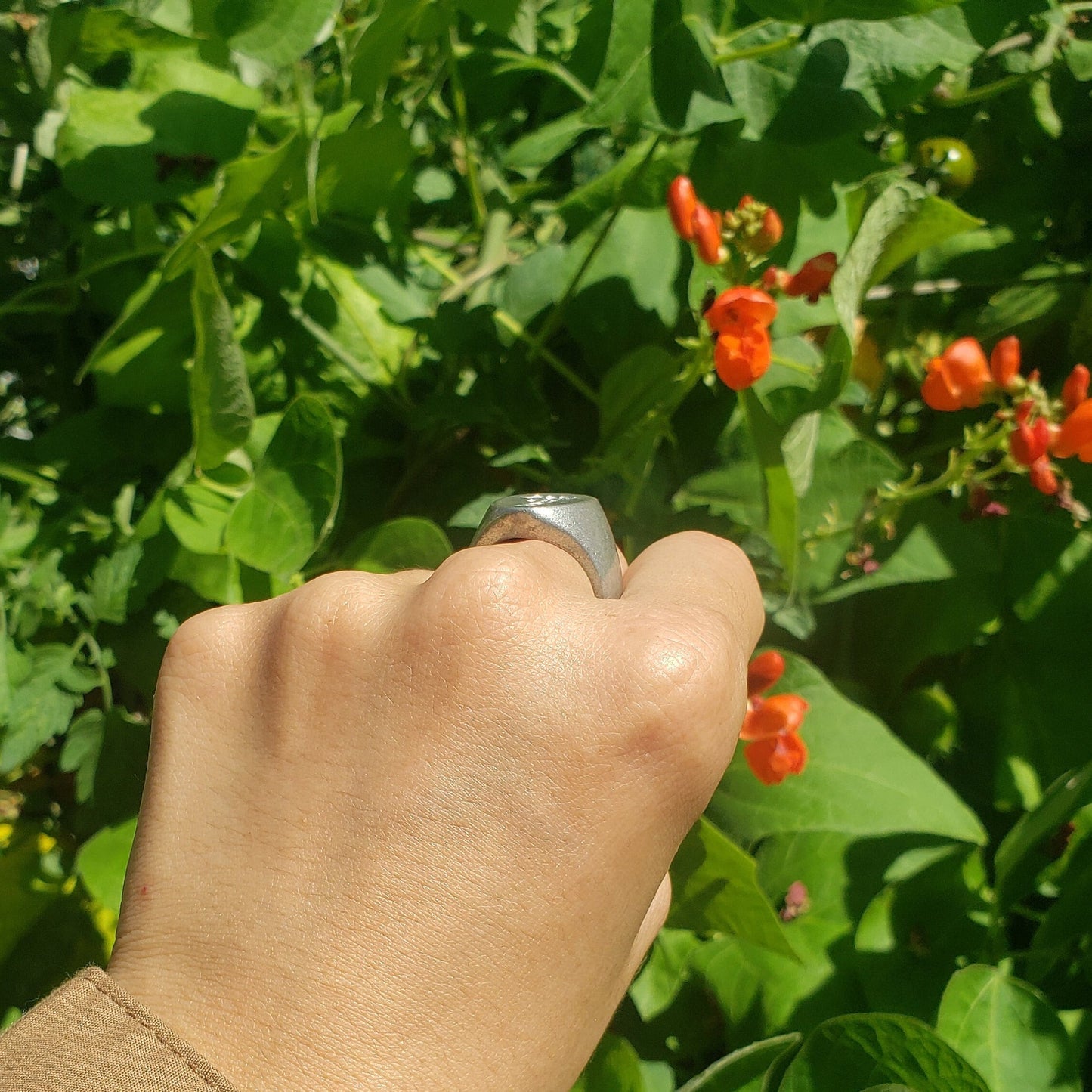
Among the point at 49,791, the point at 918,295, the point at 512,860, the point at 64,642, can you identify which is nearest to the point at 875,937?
the point at 512,860

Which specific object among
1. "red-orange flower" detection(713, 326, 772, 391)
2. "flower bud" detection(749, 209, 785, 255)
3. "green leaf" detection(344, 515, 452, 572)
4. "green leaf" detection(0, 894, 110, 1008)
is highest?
"flower bud" detection(749, 209, 785, 255)

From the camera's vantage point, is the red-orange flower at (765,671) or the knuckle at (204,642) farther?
the red-orange flower at (765,671)

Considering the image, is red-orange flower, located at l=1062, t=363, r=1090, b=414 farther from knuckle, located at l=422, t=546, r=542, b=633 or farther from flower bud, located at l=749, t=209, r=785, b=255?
knuckle, located at l=422, t=546, r=542, b=633

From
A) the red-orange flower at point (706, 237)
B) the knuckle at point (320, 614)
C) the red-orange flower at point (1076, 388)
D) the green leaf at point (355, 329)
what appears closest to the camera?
the knuckle at point (320, 614)

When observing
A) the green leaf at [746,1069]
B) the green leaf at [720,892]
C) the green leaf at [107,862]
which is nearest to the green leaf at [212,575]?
the green leaf at [107,862]

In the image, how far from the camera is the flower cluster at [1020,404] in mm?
874

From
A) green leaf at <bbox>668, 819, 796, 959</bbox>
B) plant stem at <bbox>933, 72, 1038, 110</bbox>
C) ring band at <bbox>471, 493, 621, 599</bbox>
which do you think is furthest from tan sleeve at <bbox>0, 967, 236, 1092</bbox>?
plant stem at <bbox>933, 72, 1038, 110</bbox>

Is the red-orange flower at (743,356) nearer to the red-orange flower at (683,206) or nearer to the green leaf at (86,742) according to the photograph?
the red-orange flower at (683,206)

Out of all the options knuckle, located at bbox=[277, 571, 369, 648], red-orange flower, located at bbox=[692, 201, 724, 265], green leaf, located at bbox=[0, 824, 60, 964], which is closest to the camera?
knuckle, located at bbox=[277, 571, 369, 648]

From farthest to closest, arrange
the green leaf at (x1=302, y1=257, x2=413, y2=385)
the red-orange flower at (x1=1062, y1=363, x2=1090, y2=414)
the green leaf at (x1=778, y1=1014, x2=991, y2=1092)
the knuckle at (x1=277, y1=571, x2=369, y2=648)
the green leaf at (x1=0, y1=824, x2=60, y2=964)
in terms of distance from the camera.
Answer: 1. the green leaf at (x1=0, y1=824, x2=60, y2=964)
2. the green leaf at (x1=302, y1=257, x2=413, y2=385)
3. the red-orange flower at (x1=1062, y1=363, x2=1090, y2=414)
4. the green leaf at (x1=778, y1=1014, x2=991, y2=1092)
5. the knuckle at (x1=277, y1=571, x2=369, y2=648)

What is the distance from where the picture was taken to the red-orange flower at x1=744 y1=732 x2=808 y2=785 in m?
0.84

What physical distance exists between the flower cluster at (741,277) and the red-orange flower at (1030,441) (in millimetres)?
219

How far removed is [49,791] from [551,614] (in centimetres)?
117

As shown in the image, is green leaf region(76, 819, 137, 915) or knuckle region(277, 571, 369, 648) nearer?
knuckle region(277, 571, 369, 648)
